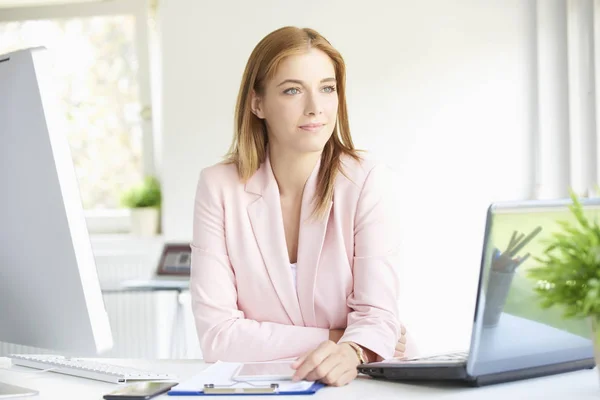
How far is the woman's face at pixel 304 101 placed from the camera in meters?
2.02

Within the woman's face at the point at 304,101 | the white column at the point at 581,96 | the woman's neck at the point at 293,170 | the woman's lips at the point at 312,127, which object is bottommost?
the woman's neck at the point at 293,170

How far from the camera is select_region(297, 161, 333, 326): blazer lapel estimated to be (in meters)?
1.97

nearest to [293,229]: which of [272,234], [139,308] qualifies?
[272,234]

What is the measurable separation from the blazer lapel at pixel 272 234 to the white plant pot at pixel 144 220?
9.24 feet

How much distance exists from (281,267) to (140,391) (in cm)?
66

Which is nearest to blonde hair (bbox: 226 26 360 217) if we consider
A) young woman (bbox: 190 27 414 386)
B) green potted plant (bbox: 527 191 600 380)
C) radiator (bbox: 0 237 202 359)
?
young woman (bbox: 190 27 414 386)

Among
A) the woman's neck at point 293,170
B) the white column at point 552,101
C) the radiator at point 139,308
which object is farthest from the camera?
the radiator at point 139,308

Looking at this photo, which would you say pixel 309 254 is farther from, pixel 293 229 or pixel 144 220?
pixel 144 220

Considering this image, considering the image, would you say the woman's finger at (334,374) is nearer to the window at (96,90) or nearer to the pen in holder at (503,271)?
the pen in holder at (503,271)

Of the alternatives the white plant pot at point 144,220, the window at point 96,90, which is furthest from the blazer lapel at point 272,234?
the window at point 96,90

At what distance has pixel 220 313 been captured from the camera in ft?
6.36

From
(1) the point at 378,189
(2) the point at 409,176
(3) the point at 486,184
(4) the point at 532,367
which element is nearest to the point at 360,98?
(2) the point at 409,176

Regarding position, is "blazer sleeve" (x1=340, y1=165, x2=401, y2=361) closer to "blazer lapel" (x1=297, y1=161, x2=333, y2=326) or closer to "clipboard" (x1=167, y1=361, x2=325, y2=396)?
"blazer lapel" (x1=297, y1=161, x2=333, y2=326)

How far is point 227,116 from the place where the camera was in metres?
4.60
